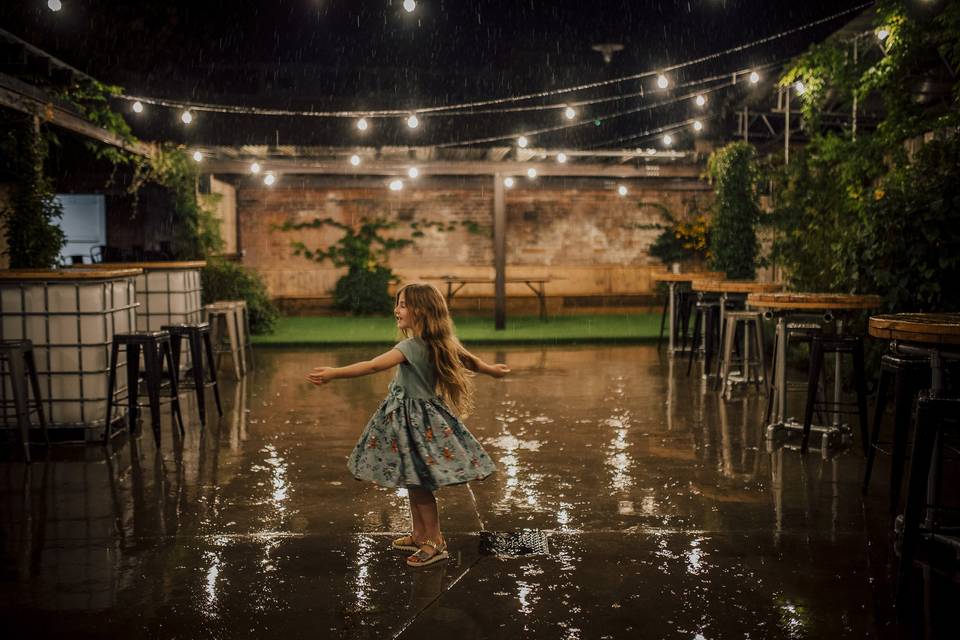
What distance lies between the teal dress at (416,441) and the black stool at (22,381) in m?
2.83

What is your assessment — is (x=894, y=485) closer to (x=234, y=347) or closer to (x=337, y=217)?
(x=234, y=347)

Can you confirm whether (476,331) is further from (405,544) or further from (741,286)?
(405,544)

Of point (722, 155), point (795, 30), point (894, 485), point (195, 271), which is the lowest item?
point (894, 485)

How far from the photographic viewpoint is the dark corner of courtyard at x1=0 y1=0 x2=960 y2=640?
3.31 meters

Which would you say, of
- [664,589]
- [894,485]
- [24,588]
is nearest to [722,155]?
[894,485]

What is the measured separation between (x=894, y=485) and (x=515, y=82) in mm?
12590

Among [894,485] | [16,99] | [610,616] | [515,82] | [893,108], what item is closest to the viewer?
[610,616]

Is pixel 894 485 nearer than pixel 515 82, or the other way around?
pixel 894 485

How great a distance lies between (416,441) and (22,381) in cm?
317

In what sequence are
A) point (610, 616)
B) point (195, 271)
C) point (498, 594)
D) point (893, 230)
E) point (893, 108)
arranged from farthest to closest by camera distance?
point (195, 271) → point (893, 108) → point (893, 230) → point (498, 594) → point (610, 616)

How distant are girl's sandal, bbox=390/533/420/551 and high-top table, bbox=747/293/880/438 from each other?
115 inches

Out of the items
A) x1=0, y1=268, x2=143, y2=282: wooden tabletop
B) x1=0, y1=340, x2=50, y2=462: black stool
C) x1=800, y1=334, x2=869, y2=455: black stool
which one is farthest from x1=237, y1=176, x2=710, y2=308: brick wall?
x1=800, y1=334, x2=869, y2=455: black stool

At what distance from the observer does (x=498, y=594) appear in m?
3.20

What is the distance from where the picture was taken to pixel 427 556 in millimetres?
3521
